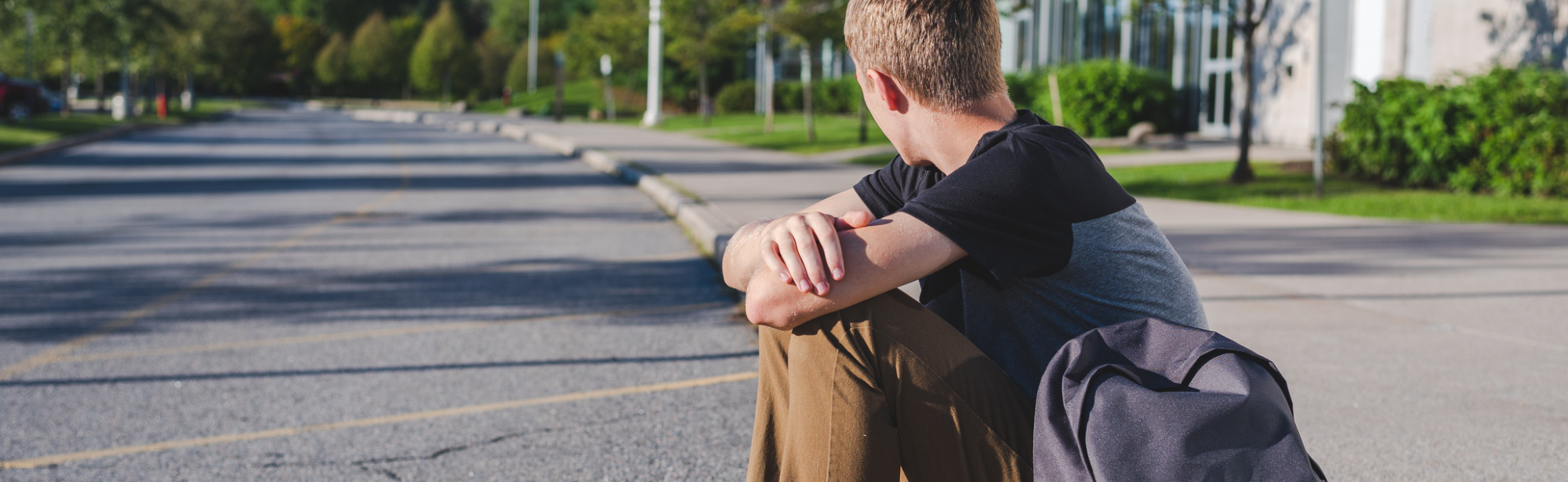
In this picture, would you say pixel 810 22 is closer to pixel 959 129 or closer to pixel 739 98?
pixel 959 129

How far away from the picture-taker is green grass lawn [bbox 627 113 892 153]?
78.7 feet

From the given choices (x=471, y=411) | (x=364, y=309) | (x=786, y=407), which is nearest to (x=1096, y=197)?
(x=786, y=407)

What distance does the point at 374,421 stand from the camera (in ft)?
13.5

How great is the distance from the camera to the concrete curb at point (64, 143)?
63.9 ft

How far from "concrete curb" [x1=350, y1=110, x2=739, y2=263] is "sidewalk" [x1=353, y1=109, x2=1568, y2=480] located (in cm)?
22

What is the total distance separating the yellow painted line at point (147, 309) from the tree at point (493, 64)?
59252 millimetres

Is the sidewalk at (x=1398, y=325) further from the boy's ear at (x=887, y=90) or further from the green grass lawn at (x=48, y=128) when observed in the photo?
the green grass lawn at (x=48, y=128)

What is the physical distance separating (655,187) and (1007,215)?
11789mm

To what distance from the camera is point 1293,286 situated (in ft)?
22.5

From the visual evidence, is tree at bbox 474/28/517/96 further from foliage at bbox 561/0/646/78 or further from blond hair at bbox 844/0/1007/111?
blond hair at bbox 844/0/1007/111

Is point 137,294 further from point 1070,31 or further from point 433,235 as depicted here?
point 1070,31

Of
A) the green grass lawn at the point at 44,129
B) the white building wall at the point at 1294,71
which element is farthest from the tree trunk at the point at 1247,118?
the green grass lawn at the point at 44,129

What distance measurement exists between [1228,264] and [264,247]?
701 cm

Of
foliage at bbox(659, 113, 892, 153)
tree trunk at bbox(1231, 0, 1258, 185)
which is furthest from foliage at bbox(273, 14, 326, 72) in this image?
tree trunk at bbox(1231, 0, 1258, 185)
